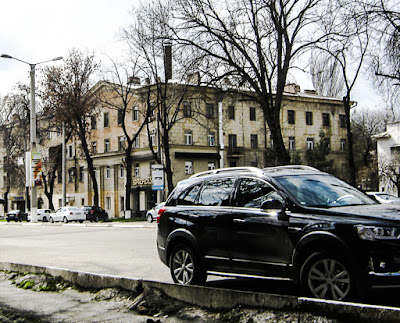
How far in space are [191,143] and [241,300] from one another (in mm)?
54359

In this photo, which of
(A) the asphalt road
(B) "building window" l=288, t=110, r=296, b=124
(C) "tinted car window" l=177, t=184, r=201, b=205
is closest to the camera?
(C) "tinted car window" l=177, t=184, r=201, b=205

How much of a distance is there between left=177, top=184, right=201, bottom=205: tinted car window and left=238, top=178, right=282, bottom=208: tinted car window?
98cm

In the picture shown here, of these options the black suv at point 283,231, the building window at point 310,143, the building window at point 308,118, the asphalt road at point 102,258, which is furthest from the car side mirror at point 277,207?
the building window at point 308,118

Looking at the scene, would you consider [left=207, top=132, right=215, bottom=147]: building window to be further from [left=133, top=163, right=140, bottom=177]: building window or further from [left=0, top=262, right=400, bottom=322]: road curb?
[left=0, top=262, right=400, bottom=322]: road curb

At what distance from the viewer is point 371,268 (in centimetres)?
640

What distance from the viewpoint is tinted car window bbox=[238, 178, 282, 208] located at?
7.82 m

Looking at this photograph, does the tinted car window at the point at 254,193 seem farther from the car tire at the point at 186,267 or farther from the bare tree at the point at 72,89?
the bare tree at the point at 72,89

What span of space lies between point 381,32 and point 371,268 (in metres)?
13.9

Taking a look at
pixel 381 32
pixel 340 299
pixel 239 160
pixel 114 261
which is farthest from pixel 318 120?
pixel 340 299

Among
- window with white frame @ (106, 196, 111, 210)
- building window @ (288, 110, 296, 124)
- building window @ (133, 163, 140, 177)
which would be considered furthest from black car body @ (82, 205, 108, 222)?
building window @ (288, 110, 296, 124)

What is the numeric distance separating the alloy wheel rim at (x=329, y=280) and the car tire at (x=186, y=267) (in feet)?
6.77

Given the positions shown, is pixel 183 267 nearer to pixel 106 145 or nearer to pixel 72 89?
pixel 72 89

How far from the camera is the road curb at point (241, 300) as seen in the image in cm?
524

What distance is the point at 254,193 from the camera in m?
8.02
